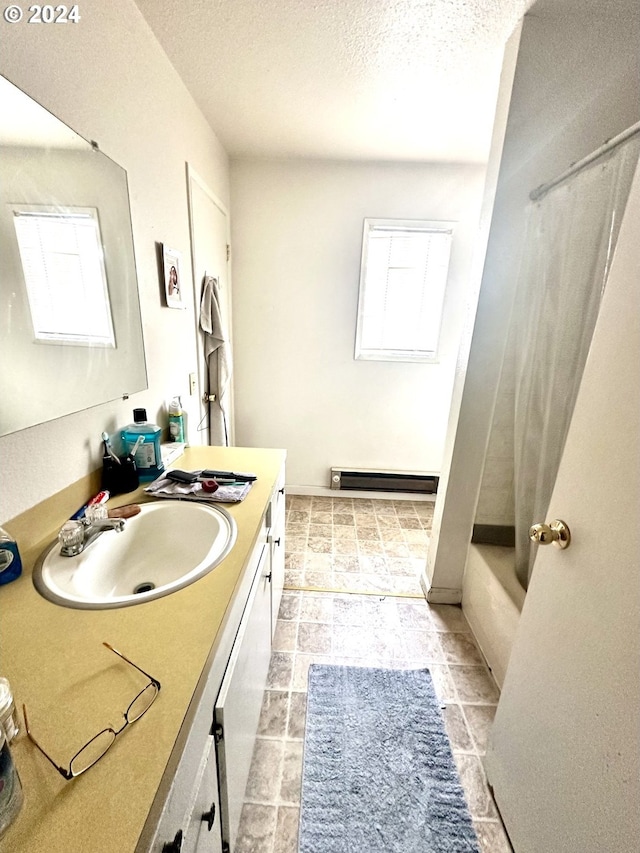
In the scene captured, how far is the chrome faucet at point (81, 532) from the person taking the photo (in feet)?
2.64

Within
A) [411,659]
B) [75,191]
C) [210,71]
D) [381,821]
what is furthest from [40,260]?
[411,659]

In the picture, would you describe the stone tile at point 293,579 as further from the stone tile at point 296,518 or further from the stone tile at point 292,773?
the stone tile at point 292,773

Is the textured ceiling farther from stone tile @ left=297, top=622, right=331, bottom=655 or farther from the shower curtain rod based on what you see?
stone tile @ left=297, top=622, right=331, bottom=655

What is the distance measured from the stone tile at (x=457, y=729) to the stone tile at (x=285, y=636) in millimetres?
649

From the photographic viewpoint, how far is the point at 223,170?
7.02 ft

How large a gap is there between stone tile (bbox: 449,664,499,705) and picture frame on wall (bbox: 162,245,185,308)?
2.02 m

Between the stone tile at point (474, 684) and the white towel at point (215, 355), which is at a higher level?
the white towel at point (215, 355)

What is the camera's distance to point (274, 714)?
125 centimetres

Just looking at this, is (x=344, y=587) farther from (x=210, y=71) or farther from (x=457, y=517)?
(x=210, y=71)

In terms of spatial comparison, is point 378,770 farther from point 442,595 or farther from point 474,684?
point 442,595

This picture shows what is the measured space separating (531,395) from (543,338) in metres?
0.22

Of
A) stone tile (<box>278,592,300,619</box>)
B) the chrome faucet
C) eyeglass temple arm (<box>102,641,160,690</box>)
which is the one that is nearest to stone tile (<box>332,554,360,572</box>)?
stone tile (<box>278,592,300,619</box>)

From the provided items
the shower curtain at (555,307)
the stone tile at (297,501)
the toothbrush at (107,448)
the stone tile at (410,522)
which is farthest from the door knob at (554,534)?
the stone tile at (297,501)

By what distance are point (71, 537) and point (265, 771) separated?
992 millimetres
